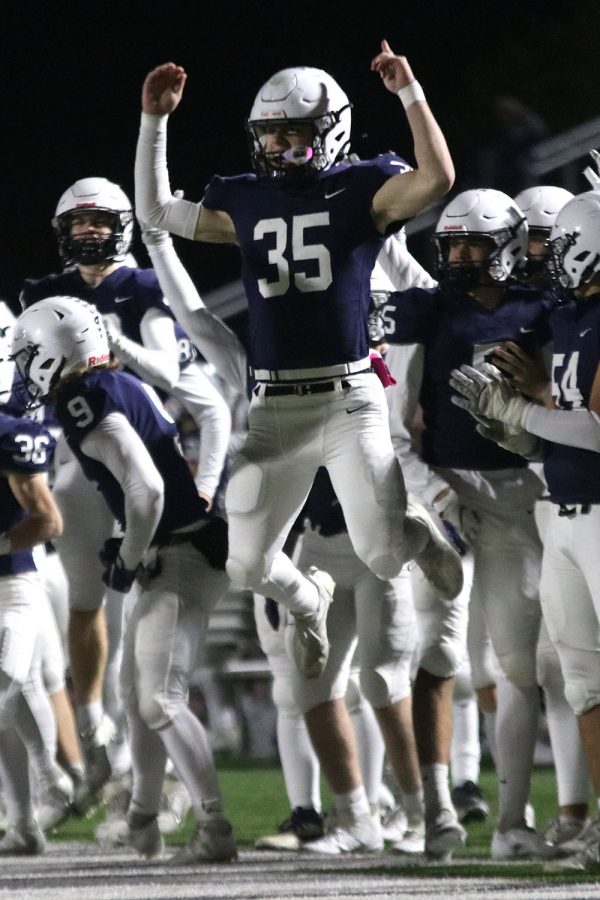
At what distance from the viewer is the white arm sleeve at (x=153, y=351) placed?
5.60 m

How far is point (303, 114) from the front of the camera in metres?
4.55

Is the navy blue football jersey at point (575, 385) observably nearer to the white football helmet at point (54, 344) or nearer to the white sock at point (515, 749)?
the white sock at point (515, 749)

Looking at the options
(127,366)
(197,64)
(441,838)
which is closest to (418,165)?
(127,366)

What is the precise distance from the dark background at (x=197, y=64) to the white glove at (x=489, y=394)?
887 centimetres

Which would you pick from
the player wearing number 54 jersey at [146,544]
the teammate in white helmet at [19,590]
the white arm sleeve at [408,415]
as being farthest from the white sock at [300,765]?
the white arm sleeve at [408,415]

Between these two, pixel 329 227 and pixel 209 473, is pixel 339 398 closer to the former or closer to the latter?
pixel 329 227

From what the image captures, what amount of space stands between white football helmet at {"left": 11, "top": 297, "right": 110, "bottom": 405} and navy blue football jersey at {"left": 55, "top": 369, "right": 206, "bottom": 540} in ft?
0.17

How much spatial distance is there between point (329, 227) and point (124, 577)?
124 cm

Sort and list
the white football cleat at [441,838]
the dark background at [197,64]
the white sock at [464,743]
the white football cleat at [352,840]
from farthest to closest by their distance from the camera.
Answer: the dark background at [197,64]
the white sock at [464,743]
the white football cleat at [352,840]
the white football cleat at [441,838]

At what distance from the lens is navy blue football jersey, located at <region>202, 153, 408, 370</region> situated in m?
4.53

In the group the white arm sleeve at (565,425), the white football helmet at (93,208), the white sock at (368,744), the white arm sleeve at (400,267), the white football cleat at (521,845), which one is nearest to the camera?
the white arm sleeve at (565,425)

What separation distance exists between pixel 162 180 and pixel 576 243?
1143mm

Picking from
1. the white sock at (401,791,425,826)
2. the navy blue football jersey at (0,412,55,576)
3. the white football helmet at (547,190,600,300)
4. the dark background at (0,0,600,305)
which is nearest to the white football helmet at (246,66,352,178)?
the white football helmet at (547,190,600,300)

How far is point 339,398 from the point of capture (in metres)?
4.59
